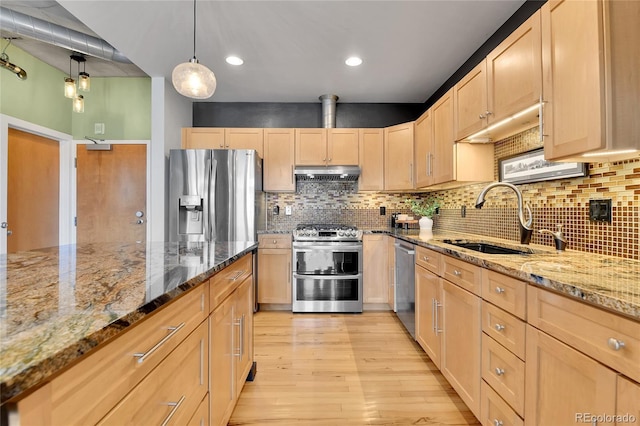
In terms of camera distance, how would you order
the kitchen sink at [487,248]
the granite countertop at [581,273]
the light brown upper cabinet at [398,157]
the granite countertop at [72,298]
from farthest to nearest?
the light brown upper cabinet at [398,157] < the kitchen sink at [487,248] < the granite countertop at [581,273] < the granite countertop at [72,298]

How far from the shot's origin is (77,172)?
12.1ft

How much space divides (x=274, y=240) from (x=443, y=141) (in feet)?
6.66

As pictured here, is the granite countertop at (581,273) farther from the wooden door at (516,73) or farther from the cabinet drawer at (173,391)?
the cabinet drawer at (173,391)

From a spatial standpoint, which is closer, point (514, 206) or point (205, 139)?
point (514, 206)

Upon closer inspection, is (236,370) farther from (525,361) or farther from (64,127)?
(64,127)

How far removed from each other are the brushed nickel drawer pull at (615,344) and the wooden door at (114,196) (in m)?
4.06

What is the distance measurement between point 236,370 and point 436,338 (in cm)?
130

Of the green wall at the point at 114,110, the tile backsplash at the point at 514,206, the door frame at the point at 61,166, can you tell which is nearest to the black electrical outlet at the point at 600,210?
the tile backsplash at the point at 514,206

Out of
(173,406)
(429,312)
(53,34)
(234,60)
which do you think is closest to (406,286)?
(429,312)

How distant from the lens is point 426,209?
335 cm

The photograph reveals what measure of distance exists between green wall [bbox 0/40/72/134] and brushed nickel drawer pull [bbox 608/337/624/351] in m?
4.61

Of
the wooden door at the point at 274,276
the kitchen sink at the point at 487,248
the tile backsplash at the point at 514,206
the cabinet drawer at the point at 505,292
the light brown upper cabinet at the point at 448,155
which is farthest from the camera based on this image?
the wooden door at the point at 274,276

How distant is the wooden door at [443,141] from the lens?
8.38 ft

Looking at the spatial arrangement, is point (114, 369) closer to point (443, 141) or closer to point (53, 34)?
point (443, 141)
